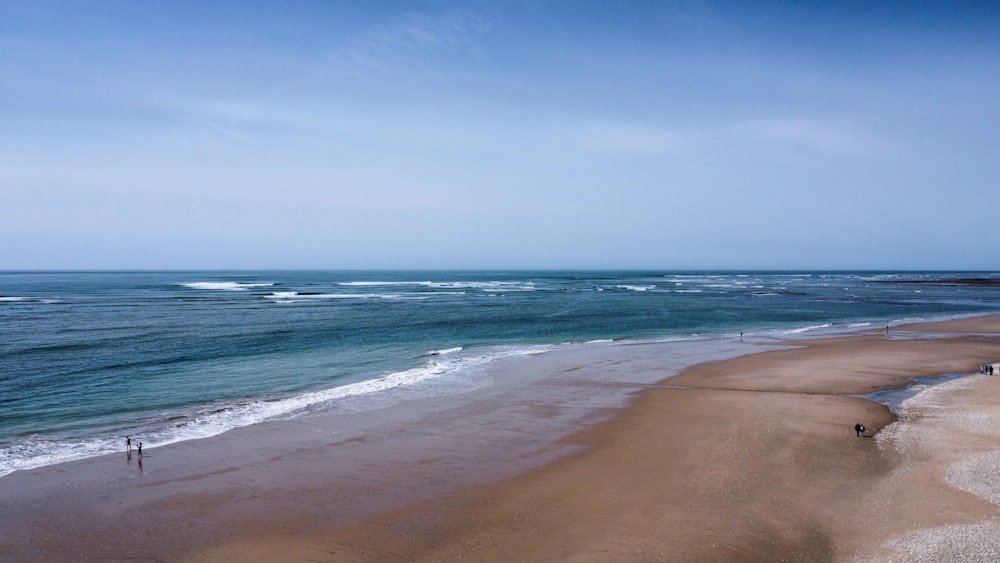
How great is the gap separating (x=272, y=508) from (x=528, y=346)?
2346 centimetres

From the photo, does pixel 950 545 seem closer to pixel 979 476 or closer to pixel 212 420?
pixel 979 476

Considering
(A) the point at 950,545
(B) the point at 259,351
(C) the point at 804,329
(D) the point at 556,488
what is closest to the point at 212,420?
(D) the point at 556,488

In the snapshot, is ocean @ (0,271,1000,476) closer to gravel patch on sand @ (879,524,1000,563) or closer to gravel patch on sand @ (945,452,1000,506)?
gravel patch on sand @ (879,524,1000,563)

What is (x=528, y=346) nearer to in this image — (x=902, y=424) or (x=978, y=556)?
(x=902, y=424)

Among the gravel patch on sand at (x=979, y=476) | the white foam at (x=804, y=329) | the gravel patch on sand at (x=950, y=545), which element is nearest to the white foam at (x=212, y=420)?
the gravel patch on sand at (x=950, y=545)

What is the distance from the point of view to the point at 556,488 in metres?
12.3

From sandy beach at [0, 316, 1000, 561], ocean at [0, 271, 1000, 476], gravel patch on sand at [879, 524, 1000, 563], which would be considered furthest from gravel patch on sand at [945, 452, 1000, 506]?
ocean at [0, 271, 1000, 476]

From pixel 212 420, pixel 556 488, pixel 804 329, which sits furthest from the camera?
pixel 804 329

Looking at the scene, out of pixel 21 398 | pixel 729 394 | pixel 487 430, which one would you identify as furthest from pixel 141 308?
pixel 729 394

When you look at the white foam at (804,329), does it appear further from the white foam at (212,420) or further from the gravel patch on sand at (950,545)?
the gravel patch on sand at (950,545)

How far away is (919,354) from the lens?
29234mm

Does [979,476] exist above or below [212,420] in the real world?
above

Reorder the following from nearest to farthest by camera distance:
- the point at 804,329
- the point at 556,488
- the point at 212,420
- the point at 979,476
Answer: the point at 979,476, the point at 556,488, the point at 212,420, the point at 804,329

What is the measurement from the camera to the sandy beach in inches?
379
